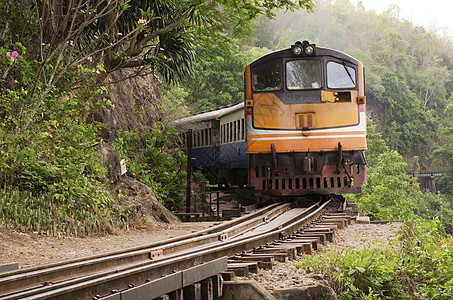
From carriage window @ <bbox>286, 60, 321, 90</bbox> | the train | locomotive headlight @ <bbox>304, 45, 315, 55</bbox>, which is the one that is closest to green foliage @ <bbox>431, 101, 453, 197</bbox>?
the train

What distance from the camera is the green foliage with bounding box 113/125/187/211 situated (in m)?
12.1

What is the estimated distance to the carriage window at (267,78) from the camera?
413 inches

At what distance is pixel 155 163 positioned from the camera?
43.9 feet

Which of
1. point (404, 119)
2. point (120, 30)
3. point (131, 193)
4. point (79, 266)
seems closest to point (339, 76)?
point (120, 30)

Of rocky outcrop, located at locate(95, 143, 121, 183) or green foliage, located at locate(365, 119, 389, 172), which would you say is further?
green foliage, located at locate(365, 119, 389, 172)

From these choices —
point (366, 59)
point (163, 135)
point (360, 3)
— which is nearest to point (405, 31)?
point (360, 3)

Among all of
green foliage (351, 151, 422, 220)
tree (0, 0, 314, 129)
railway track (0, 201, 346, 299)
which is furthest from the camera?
green foliage (351, 151, 422, 220)

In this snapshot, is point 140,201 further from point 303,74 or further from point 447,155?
point 447,155

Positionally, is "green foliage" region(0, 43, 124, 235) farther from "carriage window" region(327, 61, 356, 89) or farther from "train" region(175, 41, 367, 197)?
"carriage window" region(327, 61, 356, 89)

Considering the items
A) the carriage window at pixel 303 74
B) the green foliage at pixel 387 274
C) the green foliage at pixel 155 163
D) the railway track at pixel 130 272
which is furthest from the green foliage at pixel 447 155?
the railway track at pixel 130 272

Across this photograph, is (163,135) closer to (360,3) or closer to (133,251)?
(133,251)

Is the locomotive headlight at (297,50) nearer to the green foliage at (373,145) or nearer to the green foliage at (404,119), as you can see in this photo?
the green foliage at (373,145)

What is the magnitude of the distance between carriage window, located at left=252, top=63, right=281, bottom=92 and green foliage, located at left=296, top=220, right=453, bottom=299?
235 inches

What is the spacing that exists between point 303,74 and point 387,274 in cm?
653
